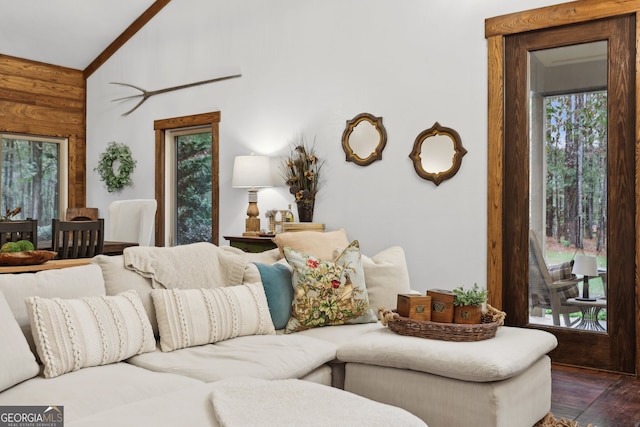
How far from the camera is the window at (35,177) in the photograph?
6355mm

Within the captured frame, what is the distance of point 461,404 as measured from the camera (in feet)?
7.45

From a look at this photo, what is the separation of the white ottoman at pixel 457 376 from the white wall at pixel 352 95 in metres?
1.54

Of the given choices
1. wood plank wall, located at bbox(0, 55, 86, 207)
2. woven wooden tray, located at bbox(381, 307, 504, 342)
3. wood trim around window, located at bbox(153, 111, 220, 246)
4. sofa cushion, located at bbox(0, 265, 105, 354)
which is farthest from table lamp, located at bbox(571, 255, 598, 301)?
wood plank wall, located at bbox(0, 55, 86, 207)

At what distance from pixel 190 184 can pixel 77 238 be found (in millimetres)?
2144

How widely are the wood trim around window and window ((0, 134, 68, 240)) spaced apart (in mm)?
1429

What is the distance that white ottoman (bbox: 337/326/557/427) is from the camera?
2.22 meters

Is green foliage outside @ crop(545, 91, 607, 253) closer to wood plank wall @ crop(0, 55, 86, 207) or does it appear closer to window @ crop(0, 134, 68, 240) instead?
wood plank wall @ crop(0, 55, 86, 207)

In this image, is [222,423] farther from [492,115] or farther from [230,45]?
[230,45]

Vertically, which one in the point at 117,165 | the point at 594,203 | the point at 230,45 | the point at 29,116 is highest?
the point at 230,45

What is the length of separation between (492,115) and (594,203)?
0.89 meters

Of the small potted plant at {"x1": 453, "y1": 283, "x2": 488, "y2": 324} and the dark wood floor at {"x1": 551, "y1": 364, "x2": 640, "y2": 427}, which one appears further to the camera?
the dark wood floor at {"x1": 551, "y1": 364, "x2": 640, "y2": 427}

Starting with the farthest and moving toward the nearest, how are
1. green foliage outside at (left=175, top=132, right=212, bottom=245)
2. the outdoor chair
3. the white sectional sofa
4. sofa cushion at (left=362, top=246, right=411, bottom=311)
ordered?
green foliage outside at (left=175, top=132, right=212, bottom=245) → the outdoor chair → sofa cushion at (left=362, top=246, right=411, bottom=311) → the white sectional sofa

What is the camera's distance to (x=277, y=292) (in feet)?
9.70

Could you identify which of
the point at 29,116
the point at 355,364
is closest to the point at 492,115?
the point at 355,364
